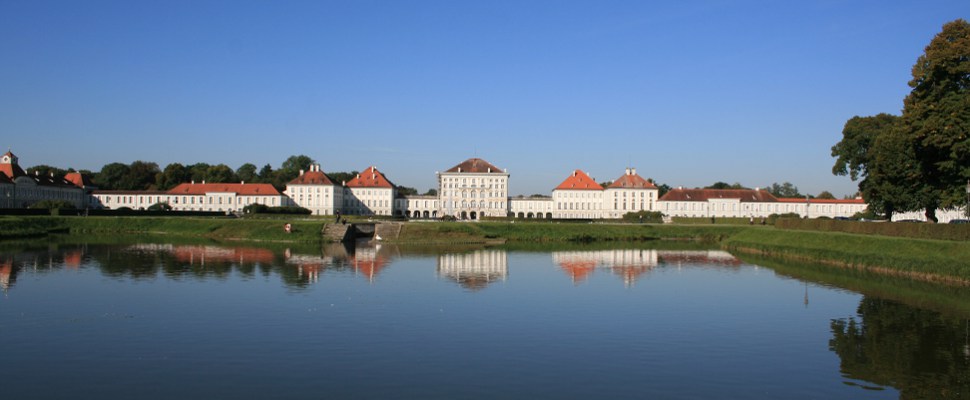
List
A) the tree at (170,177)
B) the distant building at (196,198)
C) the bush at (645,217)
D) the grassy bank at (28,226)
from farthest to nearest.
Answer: the tree at (170,177) < the distant building at (196,198) < the bush at (645,217) < the grassy bank at (28,226)

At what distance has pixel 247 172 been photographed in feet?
354

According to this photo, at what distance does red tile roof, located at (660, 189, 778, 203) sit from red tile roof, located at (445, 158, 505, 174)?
20065 millimetres

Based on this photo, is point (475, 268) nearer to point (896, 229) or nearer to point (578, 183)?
point (896, 229)

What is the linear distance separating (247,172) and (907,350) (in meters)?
103

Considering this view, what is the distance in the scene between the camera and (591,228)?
54.8m

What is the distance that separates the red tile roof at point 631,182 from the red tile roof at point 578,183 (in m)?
2.31

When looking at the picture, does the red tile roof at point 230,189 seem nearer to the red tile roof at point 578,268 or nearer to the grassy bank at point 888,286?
the red tile roof at point 578,268

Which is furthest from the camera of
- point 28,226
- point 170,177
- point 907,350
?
point 170,177

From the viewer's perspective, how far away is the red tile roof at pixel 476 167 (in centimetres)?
8781

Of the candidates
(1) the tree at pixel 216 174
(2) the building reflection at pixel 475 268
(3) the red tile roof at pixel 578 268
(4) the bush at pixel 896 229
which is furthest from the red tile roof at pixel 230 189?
(4) the bush at pixel 896 229

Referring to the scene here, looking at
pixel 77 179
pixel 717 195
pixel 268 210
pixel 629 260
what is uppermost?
pixel 77 179

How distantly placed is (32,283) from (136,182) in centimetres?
8181

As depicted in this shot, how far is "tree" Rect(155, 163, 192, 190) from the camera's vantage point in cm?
9506

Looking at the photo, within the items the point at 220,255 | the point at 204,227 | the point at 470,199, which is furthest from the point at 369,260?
the point at 470,199
